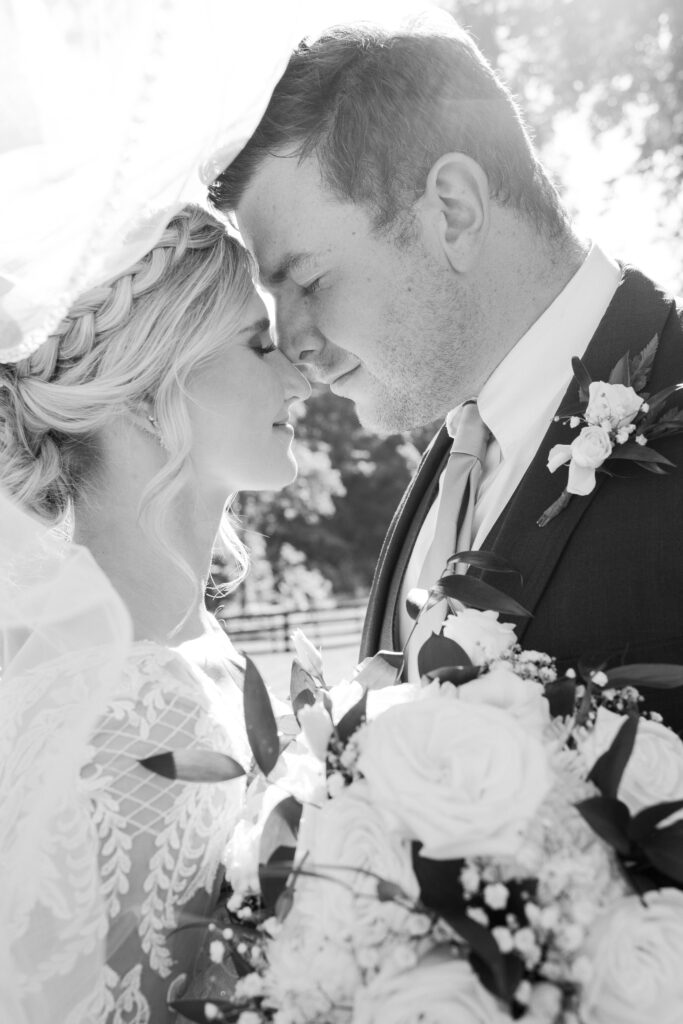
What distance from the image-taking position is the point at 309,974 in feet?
5.75

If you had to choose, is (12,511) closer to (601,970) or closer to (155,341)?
(155,341)

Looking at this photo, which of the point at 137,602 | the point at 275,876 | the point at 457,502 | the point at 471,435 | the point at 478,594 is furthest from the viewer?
the point at 471,435

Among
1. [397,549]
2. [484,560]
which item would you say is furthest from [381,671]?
[397,549]

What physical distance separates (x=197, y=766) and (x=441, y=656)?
1.84 ft

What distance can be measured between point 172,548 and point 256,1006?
158cm

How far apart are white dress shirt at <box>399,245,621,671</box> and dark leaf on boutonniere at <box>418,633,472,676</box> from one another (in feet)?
2.88

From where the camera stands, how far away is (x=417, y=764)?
1.77 metres

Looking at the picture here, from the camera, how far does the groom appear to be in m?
3.13

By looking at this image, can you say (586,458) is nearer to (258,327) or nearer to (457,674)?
(457,674)

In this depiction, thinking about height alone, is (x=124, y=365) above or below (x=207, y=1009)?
above

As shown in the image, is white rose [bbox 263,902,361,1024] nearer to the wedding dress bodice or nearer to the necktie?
the wedding dress bodice

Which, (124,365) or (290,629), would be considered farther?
(290,629)

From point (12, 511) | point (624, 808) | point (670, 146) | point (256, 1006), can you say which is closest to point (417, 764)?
point (624, 808)

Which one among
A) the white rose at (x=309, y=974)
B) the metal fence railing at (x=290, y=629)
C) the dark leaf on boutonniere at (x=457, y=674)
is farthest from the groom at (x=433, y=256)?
the metal fence railing at (x=290, y=629)
